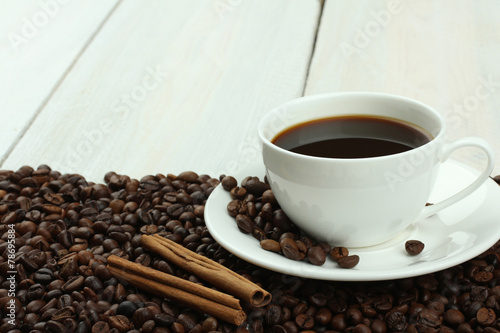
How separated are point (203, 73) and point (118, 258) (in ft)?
4.38

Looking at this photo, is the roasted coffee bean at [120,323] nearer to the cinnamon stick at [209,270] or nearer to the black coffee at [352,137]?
the cinnamon stick at [209,270]

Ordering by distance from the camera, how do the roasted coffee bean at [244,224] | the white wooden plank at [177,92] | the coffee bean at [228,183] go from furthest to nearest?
the white wooden plank at [177,92], the coffee bean at [228,183], the roasted coffee bean at [244,224]

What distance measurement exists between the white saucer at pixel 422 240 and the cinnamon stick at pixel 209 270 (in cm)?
6

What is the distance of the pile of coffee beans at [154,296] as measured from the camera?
1.25 metres

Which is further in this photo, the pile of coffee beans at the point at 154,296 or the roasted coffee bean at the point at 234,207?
the roasted coffee bean at the point at 234,207

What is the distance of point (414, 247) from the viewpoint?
1337mm

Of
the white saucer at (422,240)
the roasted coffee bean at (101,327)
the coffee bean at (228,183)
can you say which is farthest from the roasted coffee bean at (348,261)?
the roasted coffee bean at (101,327)

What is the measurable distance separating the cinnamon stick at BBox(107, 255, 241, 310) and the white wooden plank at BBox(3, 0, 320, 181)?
2.18 ft

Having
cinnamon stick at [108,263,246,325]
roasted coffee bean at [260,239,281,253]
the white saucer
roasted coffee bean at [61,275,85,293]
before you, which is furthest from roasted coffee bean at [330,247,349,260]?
roasted coffee bean at [61,275,85,293]

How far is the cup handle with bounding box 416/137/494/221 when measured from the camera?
1.35 metres

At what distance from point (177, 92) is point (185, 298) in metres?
1.35

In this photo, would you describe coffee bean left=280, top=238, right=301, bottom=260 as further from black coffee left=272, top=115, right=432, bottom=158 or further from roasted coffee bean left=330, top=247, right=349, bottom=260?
black coffee left=272, top=115, right=432, bottom=158

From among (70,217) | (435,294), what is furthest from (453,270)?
(70,217)

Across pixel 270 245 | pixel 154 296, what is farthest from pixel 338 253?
pixel 154 296
